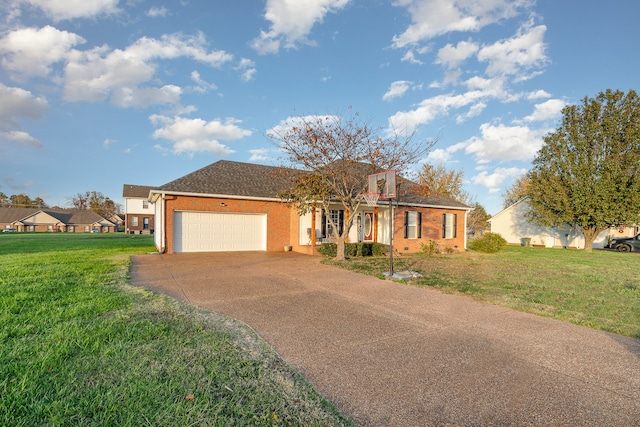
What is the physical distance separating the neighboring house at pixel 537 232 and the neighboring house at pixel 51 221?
203 ft

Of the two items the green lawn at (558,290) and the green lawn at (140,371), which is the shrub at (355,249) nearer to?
the green lawn at (558,290)

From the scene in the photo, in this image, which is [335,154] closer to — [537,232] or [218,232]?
[218,232]

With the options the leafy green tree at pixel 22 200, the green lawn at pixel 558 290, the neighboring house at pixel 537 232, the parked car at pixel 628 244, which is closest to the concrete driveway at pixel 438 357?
the green lawn at pixel 558 290

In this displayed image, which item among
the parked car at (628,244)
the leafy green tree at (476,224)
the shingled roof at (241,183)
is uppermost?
the shingled roof at (241,183)

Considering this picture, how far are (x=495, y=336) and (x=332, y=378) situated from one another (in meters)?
2.69

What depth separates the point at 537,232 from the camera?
29.2 meters

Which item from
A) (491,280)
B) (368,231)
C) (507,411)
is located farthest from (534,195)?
(507,411)

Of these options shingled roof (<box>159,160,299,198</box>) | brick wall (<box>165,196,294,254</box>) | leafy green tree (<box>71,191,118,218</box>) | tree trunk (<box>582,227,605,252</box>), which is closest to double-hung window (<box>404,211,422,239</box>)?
brick wall (<box>165,196,294,254</box>)

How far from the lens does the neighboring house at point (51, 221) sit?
196ft

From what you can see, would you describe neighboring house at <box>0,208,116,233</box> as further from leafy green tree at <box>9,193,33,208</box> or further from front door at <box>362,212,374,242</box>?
front door at <box>362,212,374,242</box>

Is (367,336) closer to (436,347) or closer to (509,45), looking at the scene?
(436,347)

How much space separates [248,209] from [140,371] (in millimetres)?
13451

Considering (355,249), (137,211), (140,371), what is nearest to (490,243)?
(355,249)

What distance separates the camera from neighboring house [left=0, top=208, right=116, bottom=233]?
59.6 metres
